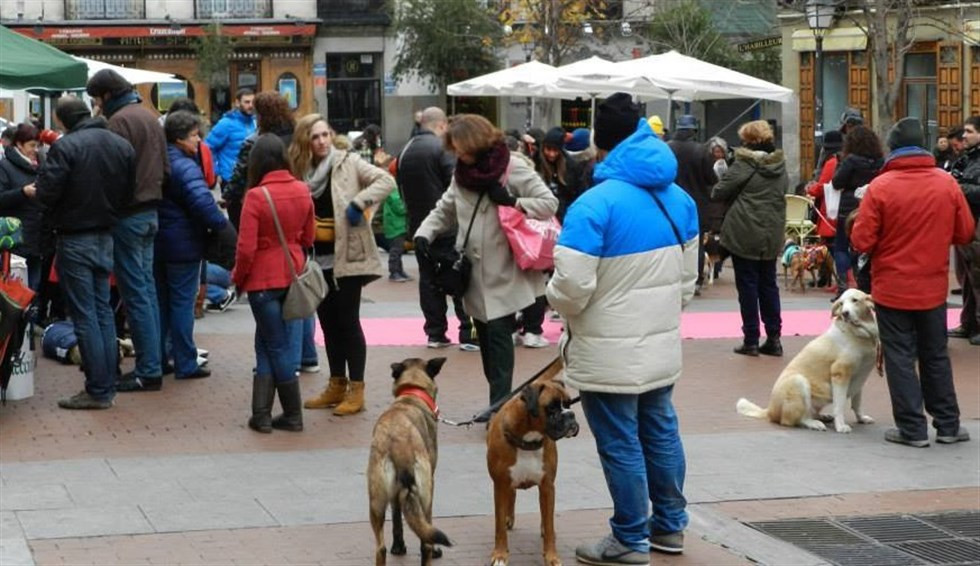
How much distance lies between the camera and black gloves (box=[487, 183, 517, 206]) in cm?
944

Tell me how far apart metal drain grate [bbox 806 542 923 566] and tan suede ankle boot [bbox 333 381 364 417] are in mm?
3727

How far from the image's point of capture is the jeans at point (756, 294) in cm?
1307

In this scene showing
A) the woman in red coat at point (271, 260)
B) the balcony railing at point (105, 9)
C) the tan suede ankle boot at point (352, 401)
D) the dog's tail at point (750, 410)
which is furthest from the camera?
the balcony railing at point (105, 9)

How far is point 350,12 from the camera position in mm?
49594

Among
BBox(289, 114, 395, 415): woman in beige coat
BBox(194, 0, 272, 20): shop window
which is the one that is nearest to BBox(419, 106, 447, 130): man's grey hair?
BBox(289, 114, 395, 415): woman in beige coat

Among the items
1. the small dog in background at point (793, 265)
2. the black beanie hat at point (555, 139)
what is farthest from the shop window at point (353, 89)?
the black beanie hat at point (555, 139)

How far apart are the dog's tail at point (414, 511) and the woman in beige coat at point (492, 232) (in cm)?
293

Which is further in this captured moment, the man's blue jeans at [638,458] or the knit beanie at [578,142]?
the knit beanie at [578,142]

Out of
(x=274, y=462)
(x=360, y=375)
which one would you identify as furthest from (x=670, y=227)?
(x=360, y=375)

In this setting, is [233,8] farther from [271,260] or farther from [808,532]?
[808,532]

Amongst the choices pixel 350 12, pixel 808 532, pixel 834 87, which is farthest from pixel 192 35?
pixel 808 532

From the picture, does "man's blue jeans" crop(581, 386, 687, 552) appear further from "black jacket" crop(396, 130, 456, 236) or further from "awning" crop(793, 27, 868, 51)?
"awning" crop(793, 27, 868, 51)

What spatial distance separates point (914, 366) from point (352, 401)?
3498 mm

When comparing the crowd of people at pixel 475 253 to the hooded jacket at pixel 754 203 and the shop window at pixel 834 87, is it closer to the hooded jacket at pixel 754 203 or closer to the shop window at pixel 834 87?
the hooded jacket at pixel 754 203
